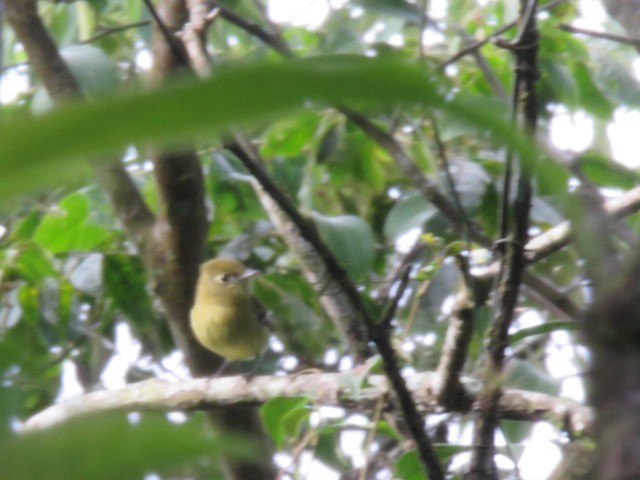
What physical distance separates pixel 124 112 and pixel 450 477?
73.4 inches

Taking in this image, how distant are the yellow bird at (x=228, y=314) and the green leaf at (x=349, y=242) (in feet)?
3.17

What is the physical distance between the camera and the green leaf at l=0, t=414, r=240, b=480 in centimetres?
20

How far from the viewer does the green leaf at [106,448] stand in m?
0.20

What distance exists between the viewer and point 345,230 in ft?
9.48

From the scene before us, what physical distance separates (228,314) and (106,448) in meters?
4.49

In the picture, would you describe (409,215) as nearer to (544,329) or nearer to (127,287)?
(127,287)

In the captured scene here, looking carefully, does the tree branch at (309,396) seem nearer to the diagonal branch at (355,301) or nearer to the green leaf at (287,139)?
the diagonal branch at (355,301)

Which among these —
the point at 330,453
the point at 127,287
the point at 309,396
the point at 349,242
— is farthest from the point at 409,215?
the point at 309,396

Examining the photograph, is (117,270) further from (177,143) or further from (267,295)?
(177,143)

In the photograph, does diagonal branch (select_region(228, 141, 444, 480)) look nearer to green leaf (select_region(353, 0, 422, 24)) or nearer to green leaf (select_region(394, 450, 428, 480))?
green leaf (select_region(394, 450, 428, 480))

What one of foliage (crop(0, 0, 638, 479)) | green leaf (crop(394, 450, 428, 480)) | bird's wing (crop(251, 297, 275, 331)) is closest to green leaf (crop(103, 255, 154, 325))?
foliage (crop(0, 0, 638, 479))

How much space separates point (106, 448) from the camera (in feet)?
0.70

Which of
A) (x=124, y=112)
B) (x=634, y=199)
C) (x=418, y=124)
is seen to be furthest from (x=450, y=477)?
(x=124, y=112)

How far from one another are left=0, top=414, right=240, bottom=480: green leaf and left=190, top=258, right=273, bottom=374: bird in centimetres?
353
